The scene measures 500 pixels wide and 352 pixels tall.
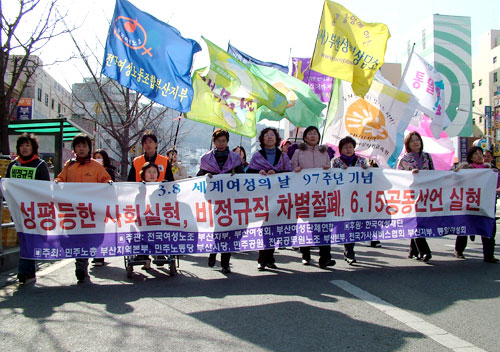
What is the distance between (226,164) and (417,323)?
3293 millimetres

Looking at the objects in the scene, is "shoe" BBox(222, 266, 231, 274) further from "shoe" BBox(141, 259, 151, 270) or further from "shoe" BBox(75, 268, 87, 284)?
"shoe" BBox(75, 268, 87, 284)

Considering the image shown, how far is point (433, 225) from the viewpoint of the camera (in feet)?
20.5

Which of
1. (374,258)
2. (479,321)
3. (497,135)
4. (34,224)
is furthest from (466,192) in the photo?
(497,135)

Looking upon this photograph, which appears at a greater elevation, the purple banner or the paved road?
the purple banner

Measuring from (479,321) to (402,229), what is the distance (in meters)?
2.51

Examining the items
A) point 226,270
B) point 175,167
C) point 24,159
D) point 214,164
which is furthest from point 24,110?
point 226,270

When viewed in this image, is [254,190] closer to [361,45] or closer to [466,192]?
[466,192]

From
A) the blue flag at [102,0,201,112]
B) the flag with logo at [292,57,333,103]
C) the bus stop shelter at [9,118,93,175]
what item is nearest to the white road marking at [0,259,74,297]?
the blue flag at [102,0,201,112]

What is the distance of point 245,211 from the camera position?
19.1 ft

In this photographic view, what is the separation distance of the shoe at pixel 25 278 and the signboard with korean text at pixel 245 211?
249mm

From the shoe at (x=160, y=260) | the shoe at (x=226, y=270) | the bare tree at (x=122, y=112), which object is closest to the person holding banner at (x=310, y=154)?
the shoe at (x=226, y=270)

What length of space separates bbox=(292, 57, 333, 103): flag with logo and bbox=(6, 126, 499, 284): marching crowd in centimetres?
638

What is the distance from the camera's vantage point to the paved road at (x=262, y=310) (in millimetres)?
3277

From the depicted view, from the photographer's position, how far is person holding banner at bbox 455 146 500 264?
21.0ft
